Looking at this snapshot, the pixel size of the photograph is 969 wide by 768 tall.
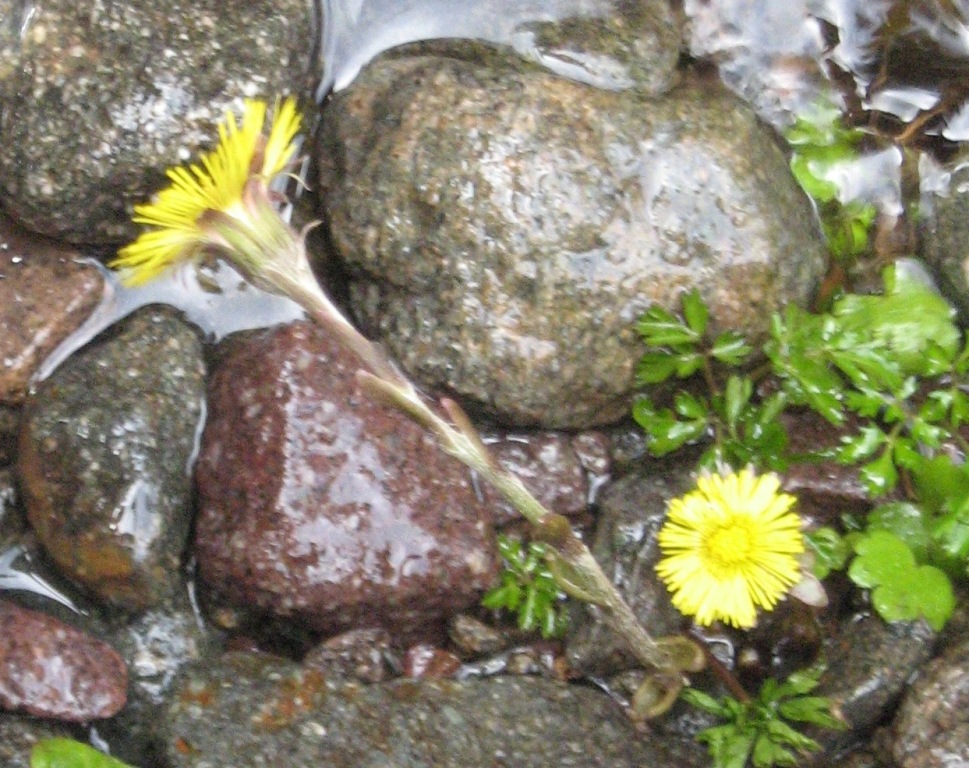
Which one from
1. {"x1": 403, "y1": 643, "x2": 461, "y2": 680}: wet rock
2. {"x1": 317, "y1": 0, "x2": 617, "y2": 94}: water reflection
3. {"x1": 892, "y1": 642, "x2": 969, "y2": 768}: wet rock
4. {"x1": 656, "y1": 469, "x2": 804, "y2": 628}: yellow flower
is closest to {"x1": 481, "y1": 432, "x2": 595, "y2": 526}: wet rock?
{"x1": 403, "y1": 643, "x2": 461, "y2": 680}: wet rock

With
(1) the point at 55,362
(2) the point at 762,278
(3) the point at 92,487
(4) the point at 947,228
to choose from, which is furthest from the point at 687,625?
(1) the point at 55,362

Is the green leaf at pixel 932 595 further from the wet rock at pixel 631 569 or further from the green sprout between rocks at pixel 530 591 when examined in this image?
the green sprout between rocks at pixel 530 591

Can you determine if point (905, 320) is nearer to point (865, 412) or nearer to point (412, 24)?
point (865, 412)

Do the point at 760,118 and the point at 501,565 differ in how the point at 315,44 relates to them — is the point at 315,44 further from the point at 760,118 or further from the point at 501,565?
the point at 501,565

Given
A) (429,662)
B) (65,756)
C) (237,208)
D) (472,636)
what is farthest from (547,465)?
(65,756)

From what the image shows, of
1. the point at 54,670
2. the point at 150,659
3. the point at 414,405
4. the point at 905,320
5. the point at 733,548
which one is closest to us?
the point at 414,405

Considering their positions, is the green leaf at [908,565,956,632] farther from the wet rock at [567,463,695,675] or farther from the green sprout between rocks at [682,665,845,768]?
the wet rock at [567,463,695,675]
